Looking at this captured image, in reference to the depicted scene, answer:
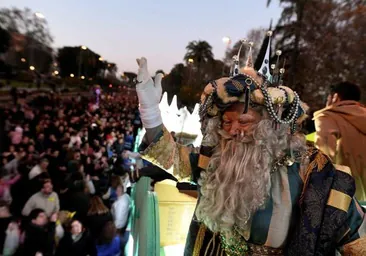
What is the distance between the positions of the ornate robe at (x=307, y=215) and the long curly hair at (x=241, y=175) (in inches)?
2.6

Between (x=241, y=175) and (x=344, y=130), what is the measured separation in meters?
1.46

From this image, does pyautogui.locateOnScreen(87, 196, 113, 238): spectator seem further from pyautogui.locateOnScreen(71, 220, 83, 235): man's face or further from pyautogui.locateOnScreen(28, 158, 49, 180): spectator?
pyautogui.locateOnScreen(28, 158, 49, 180): spectator

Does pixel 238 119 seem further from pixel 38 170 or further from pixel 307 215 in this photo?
pixel 38 170

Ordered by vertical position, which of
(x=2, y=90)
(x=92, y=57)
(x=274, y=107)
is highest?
(x=92, y=57)

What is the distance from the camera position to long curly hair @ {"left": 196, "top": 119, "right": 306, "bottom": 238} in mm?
1401

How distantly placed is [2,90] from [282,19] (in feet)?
44.8

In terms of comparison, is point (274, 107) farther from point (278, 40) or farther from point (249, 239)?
A: point (278, 40)

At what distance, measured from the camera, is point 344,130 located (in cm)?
253

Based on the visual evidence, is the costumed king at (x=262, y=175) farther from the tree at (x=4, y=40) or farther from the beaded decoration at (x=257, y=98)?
the tree at (x=4, y=40)

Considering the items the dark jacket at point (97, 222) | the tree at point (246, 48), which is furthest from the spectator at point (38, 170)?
the tree at point (246, 48)

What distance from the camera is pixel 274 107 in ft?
4.69

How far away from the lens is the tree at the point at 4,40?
55.0 feet

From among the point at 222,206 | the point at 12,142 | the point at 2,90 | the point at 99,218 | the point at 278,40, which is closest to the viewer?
the point at 222,206

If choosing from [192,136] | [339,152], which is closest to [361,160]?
[339,152]
